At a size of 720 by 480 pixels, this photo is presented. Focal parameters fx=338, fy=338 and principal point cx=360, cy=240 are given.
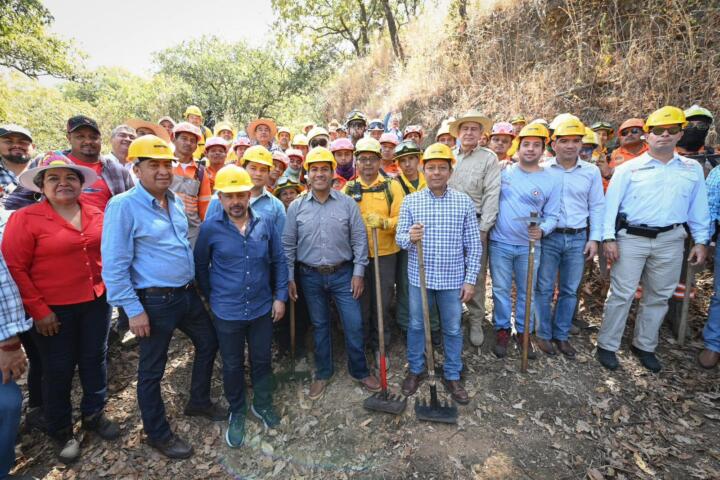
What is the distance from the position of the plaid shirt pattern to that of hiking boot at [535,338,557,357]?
5.83ft

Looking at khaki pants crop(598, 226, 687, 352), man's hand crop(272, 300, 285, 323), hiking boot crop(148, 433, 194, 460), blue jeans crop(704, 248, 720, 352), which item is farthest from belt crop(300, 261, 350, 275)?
blue jeans crop(704, 248, 720, 352)

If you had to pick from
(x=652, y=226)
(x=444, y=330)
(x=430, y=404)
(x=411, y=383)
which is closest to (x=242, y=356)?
(x=411, y=383)

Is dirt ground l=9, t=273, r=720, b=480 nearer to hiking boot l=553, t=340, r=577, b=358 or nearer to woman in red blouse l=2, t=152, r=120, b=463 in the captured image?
hiking boot l=553, t=340, r=577, b=358

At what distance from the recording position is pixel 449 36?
425 inches

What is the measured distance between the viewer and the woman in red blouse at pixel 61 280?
2838mm

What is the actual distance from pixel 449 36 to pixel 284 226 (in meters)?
10.1

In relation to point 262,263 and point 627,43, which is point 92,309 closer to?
point 262,263

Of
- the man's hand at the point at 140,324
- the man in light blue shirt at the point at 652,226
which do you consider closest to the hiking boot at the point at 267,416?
the man's hand at the point at 140,324

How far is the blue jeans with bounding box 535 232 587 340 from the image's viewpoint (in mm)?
4250

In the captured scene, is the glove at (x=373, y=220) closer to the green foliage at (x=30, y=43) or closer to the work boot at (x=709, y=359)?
the work boot at (x=709, y=359)

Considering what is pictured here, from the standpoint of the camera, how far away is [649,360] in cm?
428

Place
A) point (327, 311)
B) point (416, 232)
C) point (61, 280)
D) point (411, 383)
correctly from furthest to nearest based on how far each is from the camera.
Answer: point (327, 311), point (411, 383), point (416, 232), point (61, 280)

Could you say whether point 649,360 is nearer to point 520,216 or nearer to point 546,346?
point 546,346

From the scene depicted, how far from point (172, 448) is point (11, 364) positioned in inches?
64.9
